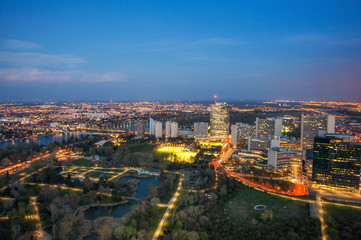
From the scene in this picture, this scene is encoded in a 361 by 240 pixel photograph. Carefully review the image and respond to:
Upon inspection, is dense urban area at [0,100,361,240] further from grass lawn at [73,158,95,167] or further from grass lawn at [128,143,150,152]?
grass lawn at [128,143,150,152]

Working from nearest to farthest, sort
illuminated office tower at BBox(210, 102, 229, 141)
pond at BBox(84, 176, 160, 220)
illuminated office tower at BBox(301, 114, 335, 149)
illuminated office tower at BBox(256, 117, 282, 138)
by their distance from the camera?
pond at BBox(84, 176, 160, 220), illuminated office tower at BBox(301, 114, 335, 149), illuminated office tower at BBox(256, 117, 282, 138), illuminated office tower at BBox(210, 102, 229, 141)

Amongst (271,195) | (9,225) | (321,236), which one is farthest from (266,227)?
(9,225)

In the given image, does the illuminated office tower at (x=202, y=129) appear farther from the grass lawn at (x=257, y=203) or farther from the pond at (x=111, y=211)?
the pond at (x=111, y=211)

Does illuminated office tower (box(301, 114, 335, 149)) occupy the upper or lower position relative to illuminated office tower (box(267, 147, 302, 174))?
upper

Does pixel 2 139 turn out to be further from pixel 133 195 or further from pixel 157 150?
pixel 133 195

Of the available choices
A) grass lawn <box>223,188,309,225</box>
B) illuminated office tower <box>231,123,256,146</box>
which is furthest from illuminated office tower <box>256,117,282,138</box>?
grass lawn <box>223,188,309,225</box>

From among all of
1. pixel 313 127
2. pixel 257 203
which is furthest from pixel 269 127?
pixel 257 203
